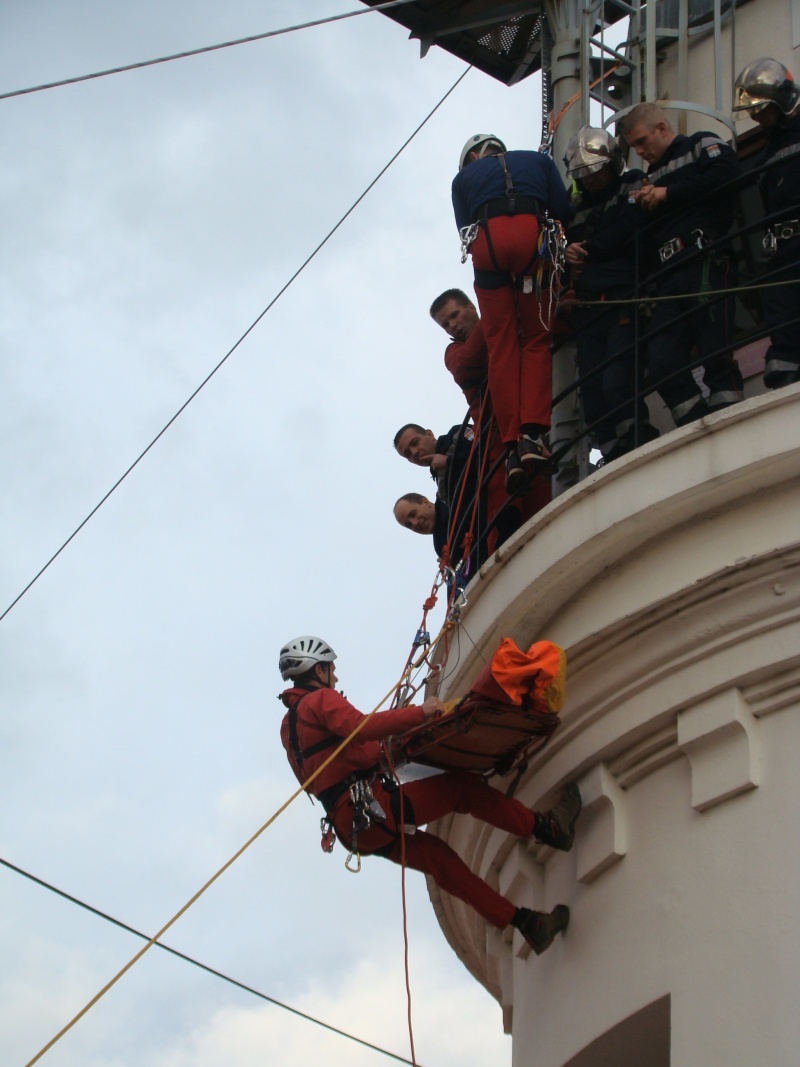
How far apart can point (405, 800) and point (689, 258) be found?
9.72ft

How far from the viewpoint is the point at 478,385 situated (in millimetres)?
10742

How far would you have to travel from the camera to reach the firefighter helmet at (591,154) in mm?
9922

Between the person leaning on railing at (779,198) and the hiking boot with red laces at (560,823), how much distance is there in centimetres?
210

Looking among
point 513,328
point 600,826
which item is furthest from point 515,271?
point 600,826

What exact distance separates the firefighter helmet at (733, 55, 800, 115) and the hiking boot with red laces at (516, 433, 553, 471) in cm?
193

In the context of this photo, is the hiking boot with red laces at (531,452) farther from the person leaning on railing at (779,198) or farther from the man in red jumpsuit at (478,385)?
the person leaning on railing at (779,198)

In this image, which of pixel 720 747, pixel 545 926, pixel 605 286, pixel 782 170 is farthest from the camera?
pixel 605 286

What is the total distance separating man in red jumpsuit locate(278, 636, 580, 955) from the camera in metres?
8.45

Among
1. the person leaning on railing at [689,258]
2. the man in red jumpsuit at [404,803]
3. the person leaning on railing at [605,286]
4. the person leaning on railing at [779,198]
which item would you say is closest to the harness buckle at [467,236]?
the person leaning on railing at [605,286]

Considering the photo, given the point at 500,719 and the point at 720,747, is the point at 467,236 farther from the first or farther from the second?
the point at 720,747

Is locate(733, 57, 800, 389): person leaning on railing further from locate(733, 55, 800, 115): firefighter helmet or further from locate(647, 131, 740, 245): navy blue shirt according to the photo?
locate(647, 131, 740, 245): navy blue shirt

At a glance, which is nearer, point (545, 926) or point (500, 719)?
point (500, 719)

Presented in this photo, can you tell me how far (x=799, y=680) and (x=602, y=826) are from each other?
121 cm

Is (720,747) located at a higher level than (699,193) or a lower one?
lower
